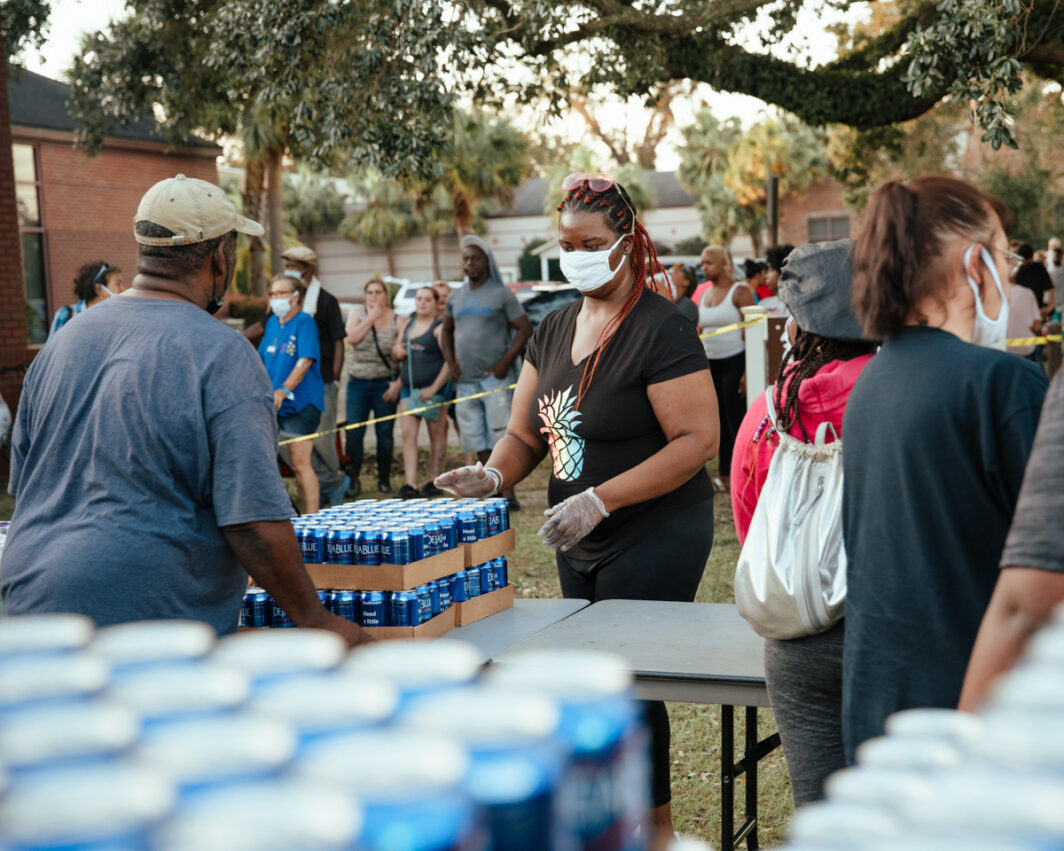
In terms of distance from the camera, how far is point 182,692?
3.53 feet

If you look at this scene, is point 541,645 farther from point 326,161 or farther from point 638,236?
point 326,161

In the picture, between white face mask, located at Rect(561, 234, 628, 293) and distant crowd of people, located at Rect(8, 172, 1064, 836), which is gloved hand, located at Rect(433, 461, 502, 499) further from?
white face mask, located at Rect(561, 234, 628, 293)

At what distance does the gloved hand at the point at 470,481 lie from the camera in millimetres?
Result: 3715

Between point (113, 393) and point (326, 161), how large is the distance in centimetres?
923

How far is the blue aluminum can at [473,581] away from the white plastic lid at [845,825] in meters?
2.97

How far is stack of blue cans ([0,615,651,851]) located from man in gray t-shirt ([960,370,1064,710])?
2.64 ft

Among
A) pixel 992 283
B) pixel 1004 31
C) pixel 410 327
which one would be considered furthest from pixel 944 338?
pixel 410 327

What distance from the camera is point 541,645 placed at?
140 inches

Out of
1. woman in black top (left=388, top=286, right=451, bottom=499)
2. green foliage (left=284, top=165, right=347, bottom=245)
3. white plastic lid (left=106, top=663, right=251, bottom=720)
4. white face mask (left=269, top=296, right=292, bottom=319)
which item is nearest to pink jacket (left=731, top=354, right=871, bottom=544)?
white plastic lid (left=106, top=663, right=251, bottom=720)

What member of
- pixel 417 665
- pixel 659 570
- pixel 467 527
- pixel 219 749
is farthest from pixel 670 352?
pixel 219 749

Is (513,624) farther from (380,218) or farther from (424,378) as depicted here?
(380,218)

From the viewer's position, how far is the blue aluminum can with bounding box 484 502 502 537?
404 centimetres

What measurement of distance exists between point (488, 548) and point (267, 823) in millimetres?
3235

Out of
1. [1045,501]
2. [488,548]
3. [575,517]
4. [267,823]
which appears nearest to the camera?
[267,823]
